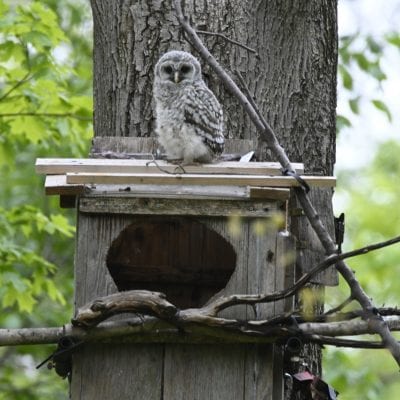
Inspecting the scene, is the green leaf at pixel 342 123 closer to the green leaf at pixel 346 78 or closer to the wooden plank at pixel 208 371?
the green leaf at pixel 346 78

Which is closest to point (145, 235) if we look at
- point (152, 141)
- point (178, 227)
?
point (178, 227)

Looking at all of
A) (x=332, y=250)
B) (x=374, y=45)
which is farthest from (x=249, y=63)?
(x=374, y=45)

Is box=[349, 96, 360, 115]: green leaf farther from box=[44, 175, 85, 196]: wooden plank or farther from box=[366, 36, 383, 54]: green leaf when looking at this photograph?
box=[44, 175, 85, 196]: wooden plank

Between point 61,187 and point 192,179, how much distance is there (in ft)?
1.28

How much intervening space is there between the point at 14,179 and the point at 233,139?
5176mm

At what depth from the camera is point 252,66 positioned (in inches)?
150

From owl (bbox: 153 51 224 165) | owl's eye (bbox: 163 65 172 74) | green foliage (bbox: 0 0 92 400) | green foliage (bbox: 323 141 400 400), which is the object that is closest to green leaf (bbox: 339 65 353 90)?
green foliage (bbox: 0 0 92 400)

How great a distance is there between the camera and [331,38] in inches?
155

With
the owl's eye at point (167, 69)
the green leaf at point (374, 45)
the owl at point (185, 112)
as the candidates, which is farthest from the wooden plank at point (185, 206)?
the green leaf at point (374, 45)

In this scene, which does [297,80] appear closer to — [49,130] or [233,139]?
[233,139]

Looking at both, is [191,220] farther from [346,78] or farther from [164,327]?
[346,78]

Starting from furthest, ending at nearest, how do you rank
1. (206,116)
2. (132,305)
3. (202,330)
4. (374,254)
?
1. (374,254)
2. (206,116)
3. (202,330)
4. (132,305)

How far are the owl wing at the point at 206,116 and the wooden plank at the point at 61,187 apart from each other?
1.79 ft

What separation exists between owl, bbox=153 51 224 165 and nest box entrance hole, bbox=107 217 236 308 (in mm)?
409
